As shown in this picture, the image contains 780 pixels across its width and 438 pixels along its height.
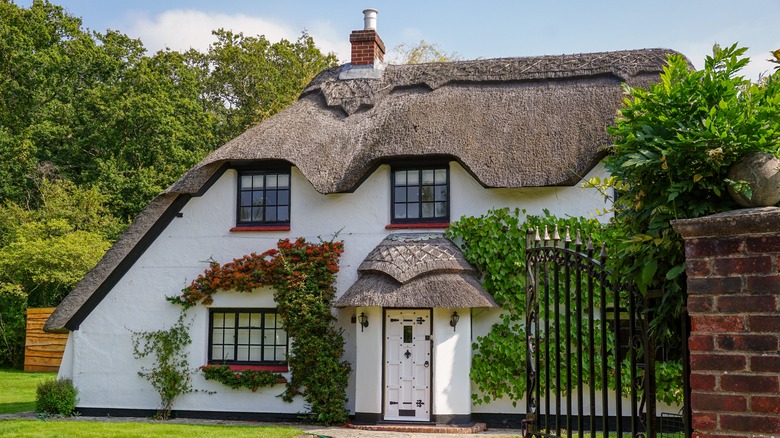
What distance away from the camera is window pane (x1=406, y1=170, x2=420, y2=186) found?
47.6 ft

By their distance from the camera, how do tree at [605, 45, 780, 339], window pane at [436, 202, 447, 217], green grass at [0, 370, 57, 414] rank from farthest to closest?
green grass at [0, 370, 57, 414], window pane at [436, 202, 447, 217], tree at [605, 45, 780, 339]

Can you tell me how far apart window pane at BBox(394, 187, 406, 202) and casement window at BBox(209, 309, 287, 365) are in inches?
123

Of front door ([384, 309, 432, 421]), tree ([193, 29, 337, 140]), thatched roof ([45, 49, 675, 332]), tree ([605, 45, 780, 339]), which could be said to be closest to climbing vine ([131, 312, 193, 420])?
thatched roof ([45, 49, 675, 332])

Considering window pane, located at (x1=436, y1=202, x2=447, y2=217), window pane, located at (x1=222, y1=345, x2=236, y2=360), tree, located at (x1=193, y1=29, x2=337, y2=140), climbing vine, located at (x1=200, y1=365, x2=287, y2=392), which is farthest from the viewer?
tree, located at (x1=193, y1=29, x2=337, y2=140)

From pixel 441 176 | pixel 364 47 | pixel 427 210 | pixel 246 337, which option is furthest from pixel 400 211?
pixel 364 47

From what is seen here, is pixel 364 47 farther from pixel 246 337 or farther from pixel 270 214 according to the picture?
pixel 246 337

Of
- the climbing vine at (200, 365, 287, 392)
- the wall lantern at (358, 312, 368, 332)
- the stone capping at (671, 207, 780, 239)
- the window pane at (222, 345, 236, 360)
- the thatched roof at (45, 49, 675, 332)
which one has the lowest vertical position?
the climbing vine at (200, 365, 287, 392)

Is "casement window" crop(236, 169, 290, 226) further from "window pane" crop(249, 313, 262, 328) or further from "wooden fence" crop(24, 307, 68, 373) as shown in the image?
"wooden fence" crop(24, 307, 68, 373)

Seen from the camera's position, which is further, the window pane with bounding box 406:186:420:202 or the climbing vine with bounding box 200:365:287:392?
the window pane with bounding box 406:186:420:202

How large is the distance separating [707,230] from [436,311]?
10.0 m

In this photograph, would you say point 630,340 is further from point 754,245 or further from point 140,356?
point 140,356

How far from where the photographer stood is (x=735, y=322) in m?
3.37

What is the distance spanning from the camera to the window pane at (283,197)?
49.3ft

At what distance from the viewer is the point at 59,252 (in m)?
23.7
